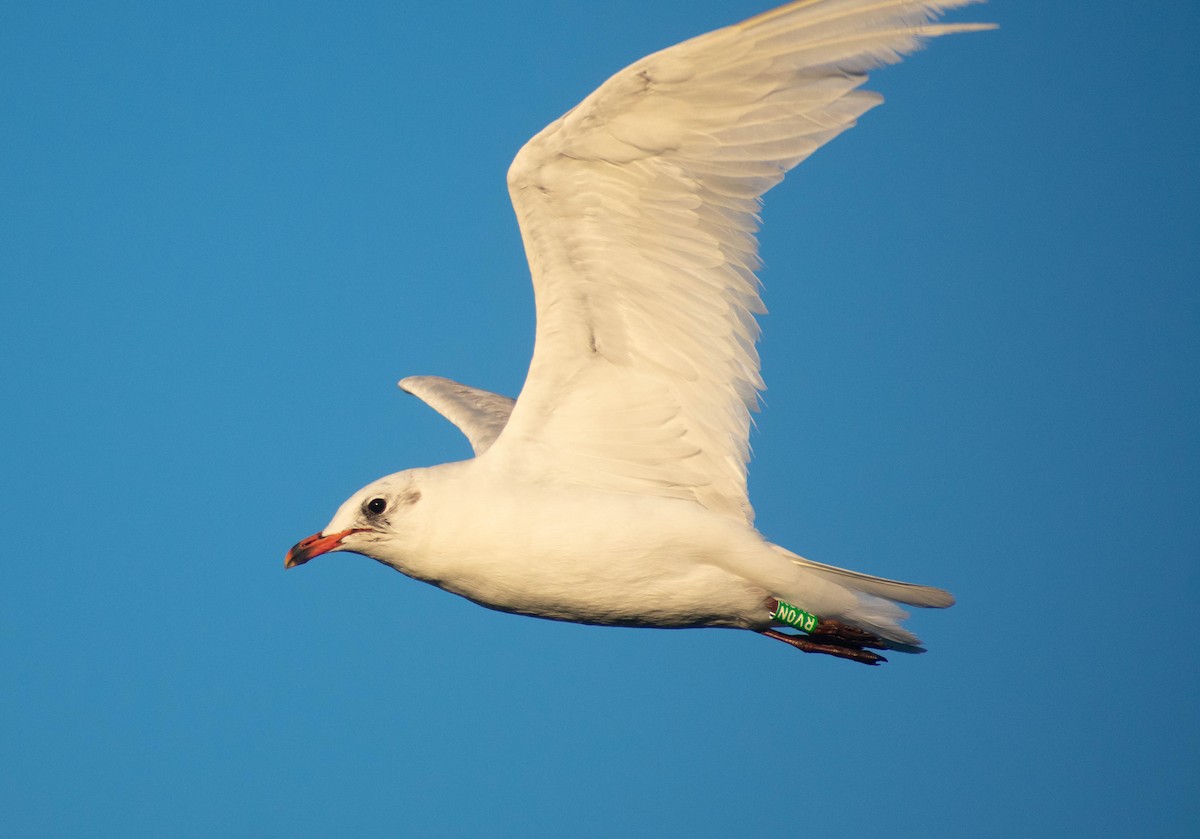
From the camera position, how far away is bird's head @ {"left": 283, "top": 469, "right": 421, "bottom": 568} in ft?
25.6

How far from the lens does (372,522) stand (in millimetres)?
7840

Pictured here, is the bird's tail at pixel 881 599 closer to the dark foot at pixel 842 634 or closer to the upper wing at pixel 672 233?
the dark foot at pixel 842 634

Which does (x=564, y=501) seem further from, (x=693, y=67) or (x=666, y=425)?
(x=693, y=67)

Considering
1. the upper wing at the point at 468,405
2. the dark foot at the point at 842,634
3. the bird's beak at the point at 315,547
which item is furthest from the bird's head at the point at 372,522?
the dark foot at the point at 842,634

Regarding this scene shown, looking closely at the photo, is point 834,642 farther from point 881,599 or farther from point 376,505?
point 376,505

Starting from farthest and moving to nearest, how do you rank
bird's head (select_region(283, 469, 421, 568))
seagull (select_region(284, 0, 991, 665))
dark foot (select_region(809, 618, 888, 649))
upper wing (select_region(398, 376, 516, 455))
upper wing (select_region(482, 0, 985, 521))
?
upper wing (select_region(398, 376, 516, 455)), dark foot (select_region(809, 618, 888, 649)), bird's head (select_region(283, 469, 421, 568)), seagull (select_region(284, 0, 991, 665)), upper wing (select_region(482, 0, 985, 521))

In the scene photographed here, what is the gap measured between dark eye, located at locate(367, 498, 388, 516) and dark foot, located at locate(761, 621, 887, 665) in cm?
246

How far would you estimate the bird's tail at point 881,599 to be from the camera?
7.91 meters

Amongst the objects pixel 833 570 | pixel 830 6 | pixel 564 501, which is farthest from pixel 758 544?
pixel 830 6

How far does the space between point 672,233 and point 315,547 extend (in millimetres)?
2858

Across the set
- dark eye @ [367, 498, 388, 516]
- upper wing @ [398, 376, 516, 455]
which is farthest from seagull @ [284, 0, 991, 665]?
upper wing @ [398, 376, 516, 455]

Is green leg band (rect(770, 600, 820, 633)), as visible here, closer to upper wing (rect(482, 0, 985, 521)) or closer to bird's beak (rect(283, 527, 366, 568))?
upper wing (rect(482, 0, 985, 521))

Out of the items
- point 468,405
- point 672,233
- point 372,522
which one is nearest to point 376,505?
point 372,522

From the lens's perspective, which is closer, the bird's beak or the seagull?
the seagull
